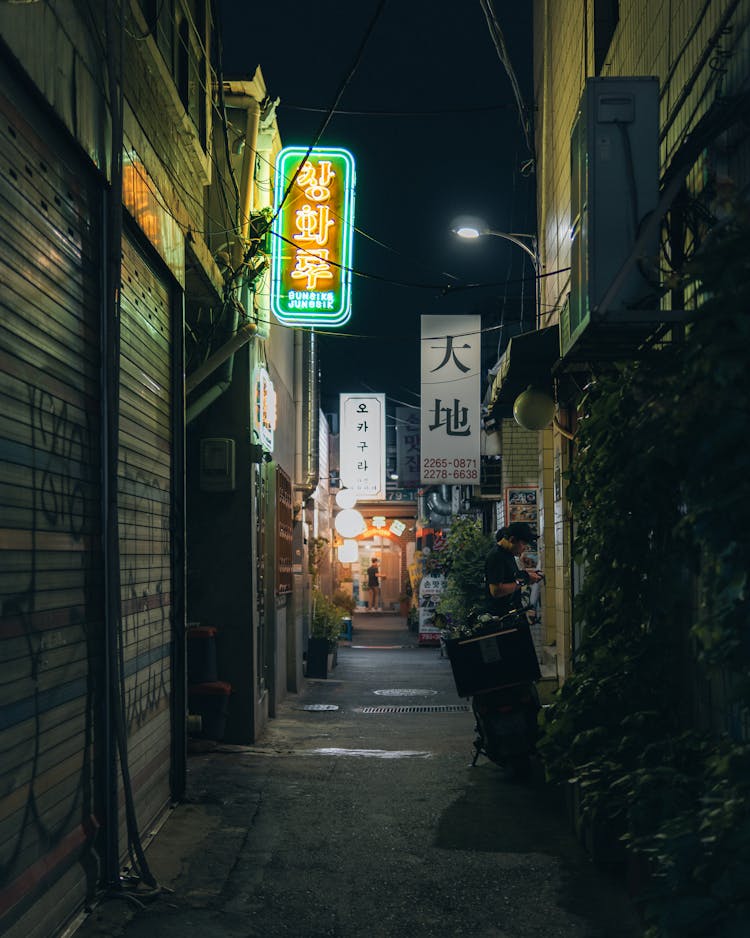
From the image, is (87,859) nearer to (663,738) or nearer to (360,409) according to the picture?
(663,738)

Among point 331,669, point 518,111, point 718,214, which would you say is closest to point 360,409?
point 331,669

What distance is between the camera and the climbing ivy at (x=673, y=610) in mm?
3434

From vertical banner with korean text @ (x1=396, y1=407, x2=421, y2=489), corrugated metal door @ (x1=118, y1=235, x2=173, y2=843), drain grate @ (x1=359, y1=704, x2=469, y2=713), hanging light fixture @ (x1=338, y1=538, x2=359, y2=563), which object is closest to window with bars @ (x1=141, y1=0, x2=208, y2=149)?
corrugated metal door @ (x1=118, y1=235, x2=173, y2=843)

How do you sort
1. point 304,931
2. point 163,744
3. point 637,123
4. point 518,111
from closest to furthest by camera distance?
1. point 304,931
2. point 637,123
3. point 163,744
4. point 518,111

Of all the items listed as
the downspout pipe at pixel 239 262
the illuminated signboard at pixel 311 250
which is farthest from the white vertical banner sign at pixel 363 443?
the downspout pipe at pixel 239 262

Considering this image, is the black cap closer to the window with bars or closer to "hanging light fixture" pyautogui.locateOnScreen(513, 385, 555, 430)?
"hanging light fixture" pyautogui.locateOnScreen(513, 385, 555, 430)

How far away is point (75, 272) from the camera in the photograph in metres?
5.22

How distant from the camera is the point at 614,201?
5.61 meters

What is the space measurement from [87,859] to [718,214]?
5.13 m

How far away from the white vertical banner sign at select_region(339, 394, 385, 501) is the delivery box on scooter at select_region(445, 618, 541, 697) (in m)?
18.5

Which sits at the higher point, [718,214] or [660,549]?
[718,214]

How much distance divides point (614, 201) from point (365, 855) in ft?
15.2

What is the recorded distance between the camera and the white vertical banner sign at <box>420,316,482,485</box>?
18.2 m

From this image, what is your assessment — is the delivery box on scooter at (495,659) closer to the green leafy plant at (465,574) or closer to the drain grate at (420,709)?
the drain grate at (420,709)
